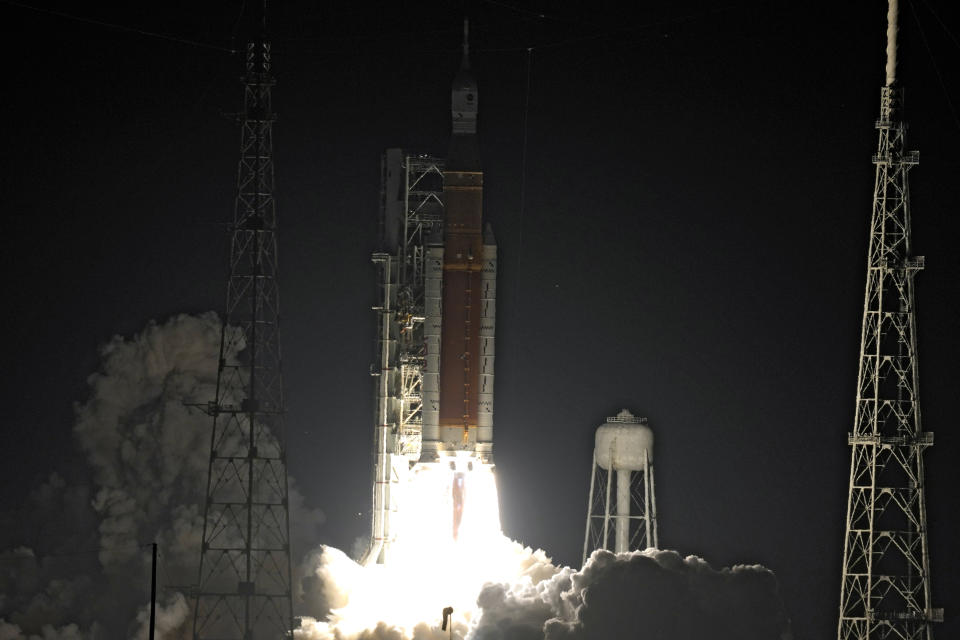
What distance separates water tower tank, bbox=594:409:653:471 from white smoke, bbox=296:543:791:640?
448 cm

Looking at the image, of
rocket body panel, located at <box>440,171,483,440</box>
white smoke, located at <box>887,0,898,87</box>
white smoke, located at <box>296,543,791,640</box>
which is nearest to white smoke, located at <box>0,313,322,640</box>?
rocket body panel, located at <box>440,171,483,440</box>

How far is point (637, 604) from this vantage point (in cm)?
4375

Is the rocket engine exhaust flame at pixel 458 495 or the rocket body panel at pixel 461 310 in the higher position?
the rocket body panel at pixel 461 310

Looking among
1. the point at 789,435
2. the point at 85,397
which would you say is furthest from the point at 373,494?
the point at 789,435

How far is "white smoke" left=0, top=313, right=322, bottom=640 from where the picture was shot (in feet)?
163

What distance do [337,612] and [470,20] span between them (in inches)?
609

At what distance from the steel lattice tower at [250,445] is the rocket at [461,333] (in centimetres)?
346

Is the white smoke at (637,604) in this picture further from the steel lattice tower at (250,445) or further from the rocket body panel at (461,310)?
the steel lattice tower at (250,445)

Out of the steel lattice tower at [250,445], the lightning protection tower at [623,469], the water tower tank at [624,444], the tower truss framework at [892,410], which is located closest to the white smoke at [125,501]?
the steel lattice tower at [250,445]

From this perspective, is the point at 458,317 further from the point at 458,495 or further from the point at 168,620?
the point at 168,620

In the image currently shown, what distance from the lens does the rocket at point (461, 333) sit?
47.7m

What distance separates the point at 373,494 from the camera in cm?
5188

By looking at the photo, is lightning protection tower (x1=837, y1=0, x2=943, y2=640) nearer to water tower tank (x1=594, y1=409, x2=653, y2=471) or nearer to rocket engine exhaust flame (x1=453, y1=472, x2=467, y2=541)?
water tower tank (x1=594, y1=409, x2=653, y2=471)

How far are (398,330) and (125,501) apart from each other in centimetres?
734
